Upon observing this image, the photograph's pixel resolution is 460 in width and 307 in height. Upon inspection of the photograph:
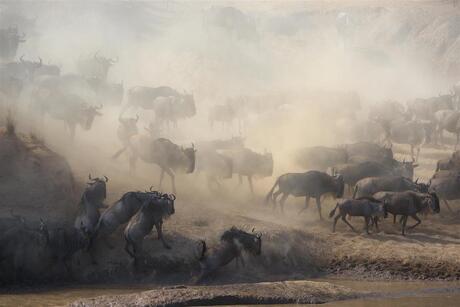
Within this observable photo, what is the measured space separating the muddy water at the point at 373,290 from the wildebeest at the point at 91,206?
1.81 m

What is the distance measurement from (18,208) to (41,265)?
220 cm

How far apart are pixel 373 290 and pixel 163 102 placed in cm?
2015

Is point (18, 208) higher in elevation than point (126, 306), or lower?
higher

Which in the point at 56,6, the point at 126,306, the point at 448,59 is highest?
the point at 56,6

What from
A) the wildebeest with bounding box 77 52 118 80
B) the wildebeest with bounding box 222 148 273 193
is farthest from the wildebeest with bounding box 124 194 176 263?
the wildebeest with bounding box 77 52 118 80

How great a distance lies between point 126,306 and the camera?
547 inches

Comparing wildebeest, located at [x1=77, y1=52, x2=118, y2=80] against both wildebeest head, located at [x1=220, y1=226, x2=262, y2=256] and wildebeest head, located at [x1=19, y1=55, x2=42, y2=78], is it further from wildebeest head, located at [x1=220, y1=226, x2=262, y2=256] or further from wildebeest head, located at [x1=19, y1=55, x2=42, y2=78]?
wildebeest head, located at [x1=220, y1=226, x2=262, y2=256]

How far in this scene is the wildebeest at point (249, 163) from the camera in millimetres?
25828

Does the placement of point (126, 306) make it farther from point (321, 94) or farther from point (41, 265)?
point (321, 94)

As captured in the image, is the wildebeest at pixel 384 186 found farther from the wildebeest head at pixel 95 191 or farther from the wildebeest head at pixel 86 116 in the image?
the wildebeest head at pixel 86 116

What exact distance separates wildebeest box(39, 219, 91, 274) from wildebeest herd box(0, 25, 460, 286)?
22 mm

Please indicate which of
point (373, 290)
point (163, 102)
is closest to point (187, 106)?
point (163, 102)

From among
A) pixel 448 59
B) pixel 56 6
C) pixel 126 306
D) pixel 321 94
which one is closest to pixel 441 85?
pixel 448 59

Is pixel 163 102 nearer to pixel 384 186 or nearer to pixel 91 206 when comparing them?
pixel 384 186
